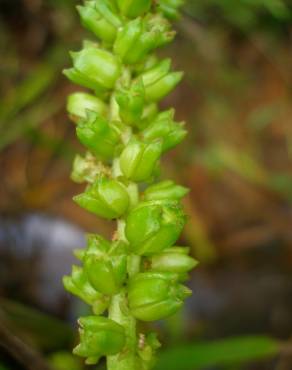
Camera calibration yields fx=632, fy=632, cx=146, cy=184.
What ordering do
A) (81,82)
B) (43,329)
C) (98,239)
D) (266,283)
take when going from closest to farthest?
1. (98,239)
2. (81,82)
3. (43,329)
4. (266,283)

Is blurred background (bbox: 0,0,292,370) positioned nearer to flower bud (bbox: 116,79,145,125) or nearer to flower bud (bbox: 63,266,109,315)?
flower bud (bbox: 63,266,109,315)

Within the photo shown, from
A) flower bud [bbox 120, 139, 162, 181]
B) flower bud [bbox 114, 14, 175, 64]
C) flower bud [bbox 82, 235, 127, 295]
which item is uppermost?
flower bud [bbox 114, 14, 175, 64]

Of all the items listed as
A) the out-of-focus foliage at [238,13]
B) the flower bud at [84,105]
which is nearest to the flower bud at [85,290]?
the flower bud at [84,105]

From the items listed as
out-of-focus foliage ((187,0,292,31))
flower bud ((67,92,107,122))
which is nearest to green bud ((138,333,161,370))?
flower bud ((67,92,107,122))

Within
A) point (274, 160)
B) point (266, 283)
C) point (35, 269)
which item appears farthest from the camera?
point (274, 160)

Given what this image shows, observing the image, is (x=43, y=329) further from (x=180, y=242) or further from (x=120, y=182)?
(x=120, y=182)

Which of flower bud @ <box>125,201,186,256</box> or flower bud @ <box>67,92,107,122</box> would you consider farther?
flower bud @ <box>67,92,107,122</box>

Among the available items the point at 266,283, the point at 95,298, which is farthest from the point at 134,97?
the point at 266,283
